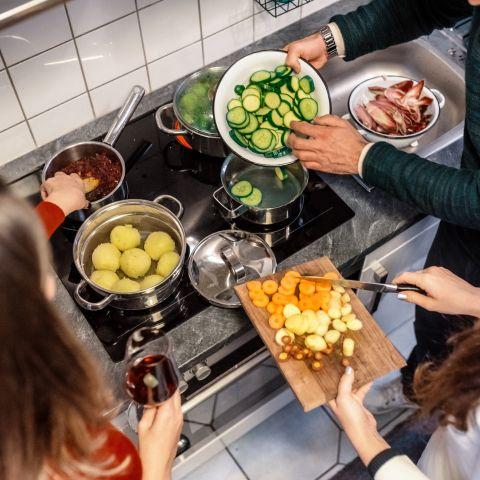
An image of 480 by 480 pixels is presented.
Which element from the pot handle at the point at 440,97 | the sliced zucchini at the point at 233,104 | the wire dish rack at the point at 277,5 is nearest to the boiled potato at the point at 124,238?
the sliced zucchini at the point at 233,104

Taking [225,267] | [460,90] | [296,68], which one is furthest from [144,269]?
[460,90]

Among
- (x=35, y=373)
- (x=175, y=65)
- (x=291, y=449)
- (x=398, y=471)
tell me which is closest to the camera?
(x=35, y=373)

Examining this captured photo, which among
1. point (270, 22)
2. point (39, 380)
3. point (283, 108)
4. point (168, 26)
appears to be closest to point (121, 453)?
point (39, 380)

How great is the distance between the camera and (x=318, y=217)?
4.66 feet

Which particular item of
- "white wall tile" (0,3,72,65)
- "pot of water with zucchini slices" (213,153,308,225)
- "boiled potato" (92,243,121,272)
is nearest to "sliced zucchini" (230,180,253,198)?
"pot of water with zucchini slices" (213,153,308,225)

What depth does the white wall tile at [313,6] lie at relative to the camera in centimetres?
176

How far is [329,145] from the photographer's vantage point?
4.28 feet

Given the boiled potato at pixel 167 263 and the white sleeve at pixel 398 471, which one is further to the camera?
the boiled potato at pixel 167 263

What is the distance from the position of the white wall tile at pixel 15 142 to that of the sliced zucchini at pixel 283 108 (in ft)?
2.05

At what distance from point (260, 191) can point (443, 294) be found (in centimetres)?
49

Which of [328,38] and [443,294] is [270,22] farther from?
[443,294]

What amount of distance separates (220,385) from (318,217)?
468mm

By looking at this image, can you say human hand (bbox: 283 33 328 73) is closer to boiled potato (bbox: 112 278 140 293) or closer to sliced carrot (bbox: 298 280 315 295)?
sliced carrot (bbox: 298 280 315 295)

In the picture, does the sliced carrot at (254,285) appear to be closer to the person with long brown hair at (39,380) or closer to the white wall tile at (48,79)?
the person with long brown hair at (39,380)
